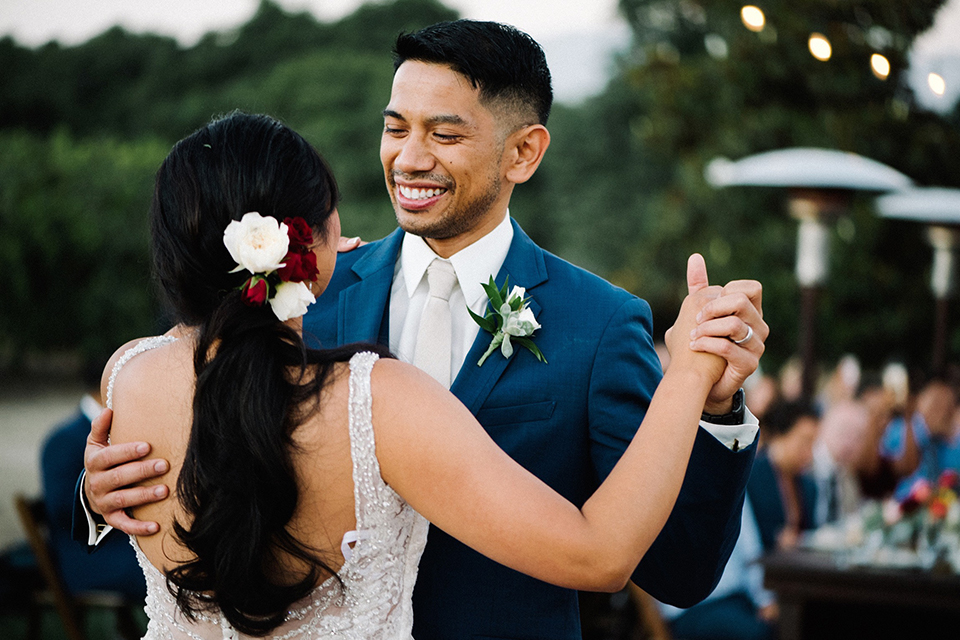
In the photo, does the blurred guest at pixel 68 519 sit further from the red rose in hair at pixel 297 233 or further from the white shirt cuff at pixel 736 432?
the white shirt cuff at pixel 736 432

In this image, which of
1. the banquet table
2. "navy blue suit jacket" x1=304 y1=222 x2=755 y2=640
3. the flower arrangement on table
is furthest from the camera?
the flower arrangement on table

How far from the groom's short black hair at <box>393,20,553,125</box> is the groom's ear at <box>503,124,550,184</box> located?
0.13 ft

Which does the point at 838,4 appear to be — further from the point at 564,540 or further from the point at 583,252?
the point at 583,252

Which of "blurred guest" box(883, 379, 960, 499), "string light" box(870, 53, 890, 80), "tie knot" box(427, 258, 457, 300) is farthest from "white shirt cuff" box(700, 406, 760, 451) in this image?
"blurred guest" box(883, 379, 960, 499)

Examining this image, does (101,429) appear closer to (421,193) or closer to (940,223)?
(421,193)

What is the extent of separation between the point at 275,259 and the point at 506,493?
560 mm

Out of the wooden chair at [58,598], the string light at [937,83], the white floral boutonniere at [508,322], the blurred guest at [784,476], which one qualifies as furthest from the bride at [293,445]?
the blurred guest at [784,476]

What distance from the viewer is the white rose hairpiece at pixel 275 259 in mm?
1580

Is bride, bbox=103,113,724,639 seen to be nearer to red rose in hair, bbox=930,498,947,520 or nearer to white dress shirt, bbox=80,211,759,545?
white dress shirt, bbox=80,211,759,545

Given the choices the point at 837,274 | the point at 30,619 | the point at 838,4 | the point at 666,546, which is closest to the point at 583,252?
the point at 837,274

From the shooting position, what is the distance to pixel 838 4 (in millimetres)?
7797

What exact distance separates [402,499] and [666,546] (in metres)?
0.68

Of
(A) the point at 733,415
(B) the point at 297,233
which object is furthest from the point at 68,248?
(A) the point at 733,415

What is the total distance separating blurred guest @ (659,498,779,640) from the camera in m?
5.20
